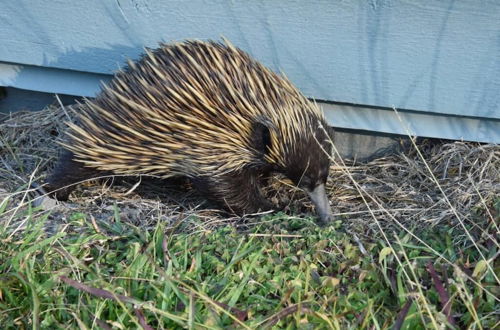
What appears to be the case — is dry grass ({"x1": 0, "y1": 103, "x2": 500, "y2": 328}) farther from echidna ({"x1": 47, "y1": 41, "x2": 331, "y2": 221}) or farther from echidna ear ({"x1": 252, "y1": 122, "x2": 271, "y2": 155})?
echidna ear ({"x1": 252, "y1": 122, "x2": 271, "y2": 155})

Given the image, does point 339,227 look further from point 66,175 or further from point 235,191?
point 66,175

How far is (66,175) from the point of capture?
319 centimetres

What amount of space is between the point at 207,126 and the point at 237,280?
874 mm

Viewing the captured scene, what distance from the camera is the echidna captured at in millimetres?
2914

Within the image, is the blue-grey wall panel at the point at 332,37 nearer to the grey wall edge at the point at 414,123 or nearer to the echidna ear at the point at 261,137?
the grey wall edge at the point at 414,123

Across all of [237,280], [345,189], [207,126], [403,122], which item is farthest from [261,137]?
[403,122]

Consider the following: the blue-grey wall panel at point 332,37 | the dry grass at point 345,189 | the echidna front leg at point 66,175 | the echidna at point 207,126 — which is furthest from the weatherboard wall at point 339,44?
the echidna front leg at point 66,175

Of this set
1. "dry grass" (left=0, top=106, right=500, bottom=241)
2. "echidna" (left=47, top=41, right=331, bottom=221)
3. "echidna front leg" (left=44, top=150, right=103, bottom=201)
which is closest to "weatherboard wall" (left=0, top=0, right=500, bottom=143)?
"dry grass" (left=0, top=106, right=500, bottom=241)

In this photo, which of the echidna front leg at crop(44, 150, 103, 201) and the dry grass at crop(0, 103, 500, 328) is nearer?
the dry grass at crop(0, 103, 500, 328)

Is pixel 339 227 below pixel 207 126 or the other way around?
below

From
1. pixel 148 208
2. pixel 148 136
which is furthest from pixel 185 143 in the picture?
pixel 148 208

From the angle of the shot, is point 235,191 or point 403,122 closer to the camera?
point 235,191

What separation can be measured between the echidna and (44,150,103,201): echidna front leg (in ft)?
0.11

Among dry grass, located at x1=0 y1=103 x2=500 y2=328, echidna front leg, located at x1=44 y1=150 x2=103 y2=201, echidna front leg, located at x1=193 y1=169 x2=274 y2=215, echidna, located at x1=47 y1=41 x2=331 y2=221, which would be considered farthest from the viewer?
echidna front leg, located at x1=44 y1=150 x2=103 y2=201
